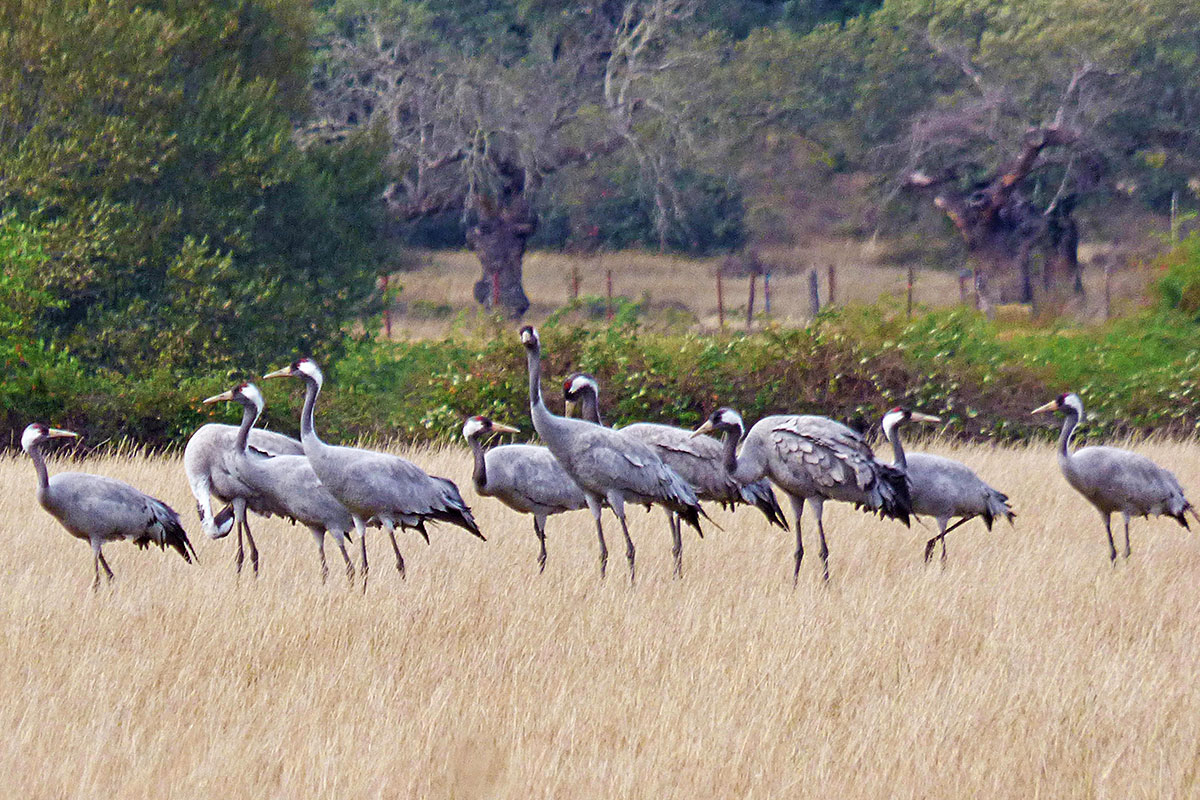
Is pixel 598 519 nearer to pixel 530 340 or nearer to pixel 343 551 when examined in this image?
pixel 530 340

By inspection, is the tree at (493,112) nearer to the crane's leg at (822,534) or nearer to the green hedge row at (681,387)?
the green hedge row at (681,387)

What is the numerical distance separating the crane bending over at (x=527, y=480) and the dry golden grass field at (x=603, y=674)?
43 cm

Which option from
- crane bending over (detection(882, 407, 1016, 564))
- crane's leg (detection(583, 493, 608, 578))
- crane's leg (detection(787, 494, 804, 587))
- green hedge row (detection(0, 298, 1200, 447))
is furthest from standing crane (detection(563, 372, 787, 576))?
green hedge row (detection(0, 298, 1200, 447))

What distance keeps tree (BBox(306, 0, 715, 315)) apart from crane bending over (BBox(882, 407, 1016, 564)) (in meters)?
19.2

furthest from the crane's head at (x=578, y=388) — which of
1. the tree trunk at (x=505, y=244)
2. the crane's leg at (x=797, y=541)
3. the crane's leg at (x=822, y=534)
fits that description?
the tree trunk at (x=505, y=244)

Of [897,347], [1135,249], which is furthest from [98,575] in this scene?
[1135,249]

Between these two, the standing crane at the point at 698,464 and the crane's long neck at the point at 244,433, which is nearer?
the crane's long neck at the point at 244,433

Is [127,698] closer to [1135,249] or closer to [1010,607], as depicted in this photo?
[1010,607]

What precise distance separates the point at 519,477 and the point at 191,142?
10808mm

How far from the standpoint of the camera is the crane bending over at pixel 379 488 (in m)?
8.55

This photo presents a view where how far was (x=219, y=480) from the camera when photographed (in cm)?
940

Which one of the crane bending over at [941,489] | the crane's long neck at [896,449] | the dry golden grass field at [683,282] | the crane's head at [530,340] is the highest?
the crane's head at [530,340]

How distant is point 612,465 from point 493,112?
22893 millimetres

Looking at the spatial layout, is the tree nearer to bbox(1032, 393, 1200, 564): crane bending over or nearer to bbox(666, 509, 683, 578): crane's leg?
bbox(666, 509, 683, 578): crane's leg
